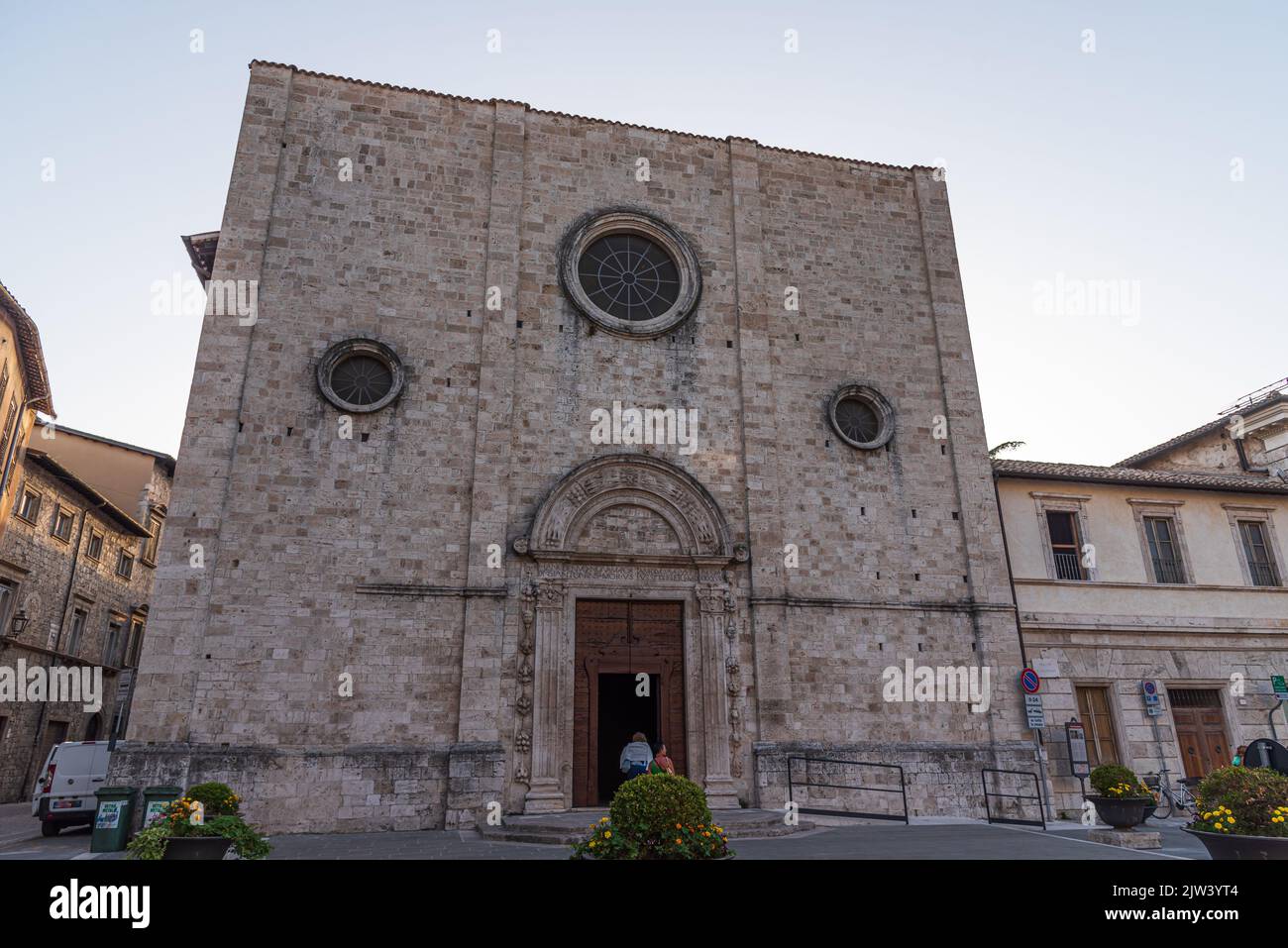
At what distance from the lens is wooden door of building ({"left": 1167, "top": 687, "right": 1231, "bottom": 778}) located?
18109 millimetres

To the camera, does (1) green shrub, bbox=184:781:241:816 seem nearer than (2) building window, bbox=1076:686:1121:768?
Yes

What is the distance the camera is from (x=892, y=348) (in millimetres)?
19281

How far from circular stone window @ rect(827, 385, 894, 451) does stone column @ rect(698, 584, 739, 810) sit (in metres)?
4.96

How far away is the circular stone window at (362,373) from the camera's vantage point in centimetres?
1588

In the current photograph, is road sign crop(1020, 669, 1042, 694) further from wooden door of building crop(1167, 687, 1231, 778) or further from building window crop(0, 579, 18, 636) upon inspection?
building window crop(0, 579, 18, 636)

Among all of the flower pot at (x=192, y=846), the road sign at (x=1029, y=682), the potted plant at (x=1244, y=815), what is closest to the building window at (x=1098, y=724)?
the road sign at (x=1029, y=682)

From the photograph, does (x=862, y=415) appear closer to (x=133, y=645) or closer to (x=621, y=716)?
(x=621, y=716)

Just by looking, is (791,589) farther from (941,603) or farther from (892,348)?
(892,348)

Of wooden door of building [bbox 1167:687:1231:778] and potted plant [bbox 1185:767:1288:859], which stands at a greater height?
wooden door of building [bbox 1167:687:1231:778]

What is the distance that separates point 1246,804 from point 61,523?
1176 inches

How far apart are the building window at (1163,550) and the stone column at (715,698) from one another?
11028 mm

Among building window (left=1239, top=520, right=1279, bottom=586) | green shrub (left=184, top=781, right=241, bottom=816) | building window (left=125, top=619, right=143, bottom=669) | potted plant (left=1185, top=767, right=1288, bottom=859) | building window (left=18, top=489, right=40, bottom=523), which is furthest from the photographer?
building window (left=125, top=619, right=143, bottom=669)

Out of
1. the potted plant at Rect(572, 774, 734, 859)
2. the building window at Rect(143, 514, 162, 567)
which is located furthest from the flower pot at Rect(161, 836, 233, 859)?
the building window at Rect(143, 514, 162, 567)

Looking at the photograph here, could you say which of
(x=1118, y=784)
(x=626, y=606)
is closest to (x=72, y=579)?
(x=626, y=606)
